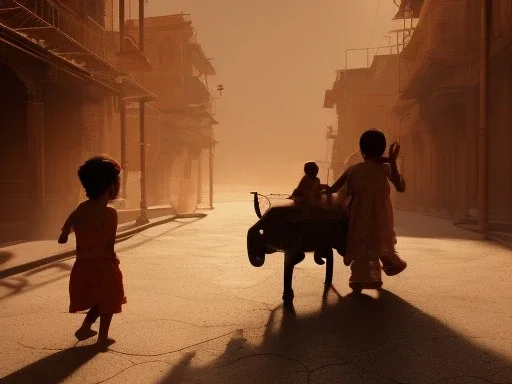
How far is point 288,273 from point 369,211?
0.99 meters

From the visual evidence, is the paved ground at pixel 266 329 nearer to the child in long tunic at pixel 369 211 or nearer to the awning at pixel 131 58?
the child in long tunic at pixel 369 211

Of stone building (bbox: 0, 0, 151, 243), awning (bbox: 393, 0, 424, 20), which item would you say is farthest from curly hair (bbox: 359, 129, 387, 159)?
awning (bbox: 393, 0, 424, 20)

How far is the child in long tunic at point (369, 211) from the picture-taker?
477cm

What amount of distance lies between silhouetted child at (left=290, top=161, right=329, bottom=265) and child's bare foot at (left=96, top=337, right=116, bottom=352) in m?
2.03

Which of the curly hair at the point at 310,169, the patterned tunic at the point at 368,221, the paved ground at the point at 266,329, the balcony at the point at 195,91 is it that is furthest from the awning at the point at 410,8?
the patterned tunic at the point at 368,221

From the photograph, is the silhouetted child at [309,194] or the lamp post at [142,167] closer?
the silhouetted child at [309,194]

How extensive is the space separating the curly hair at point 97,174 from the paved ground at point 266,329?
115 centimetres

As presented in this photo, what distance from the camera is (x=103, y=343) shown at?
11.7ft

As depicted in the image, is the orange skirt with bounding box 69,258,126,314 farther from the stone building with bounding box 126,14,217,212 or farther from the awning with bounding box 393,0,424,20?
the stone building with bounding box 126,14,217,212

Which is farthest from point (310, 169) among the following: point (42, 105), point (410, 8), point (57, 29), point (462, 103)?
point (410, 8)

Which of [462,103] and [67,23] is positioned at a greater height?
[67,23]

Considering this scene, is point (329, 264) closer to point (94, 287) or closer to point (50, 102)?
point (94, 287)

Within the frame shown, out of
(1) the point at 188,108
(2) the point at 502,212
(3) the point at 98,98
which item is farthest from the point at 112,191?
(1) the point at 188,108

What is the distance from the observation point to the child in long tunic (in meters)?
4.77
